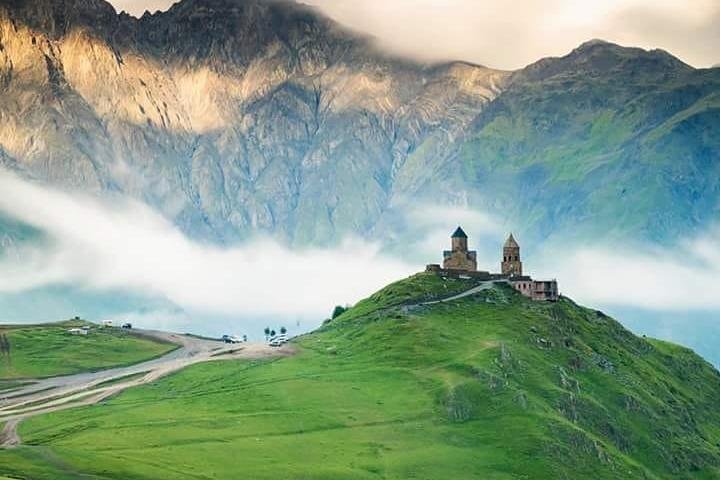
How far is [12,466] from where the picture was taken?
7830 inches

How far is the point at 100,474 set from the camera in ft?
655

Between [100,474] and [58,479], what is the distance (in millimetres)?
8198

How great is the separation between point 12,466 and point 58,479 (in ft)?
34.4

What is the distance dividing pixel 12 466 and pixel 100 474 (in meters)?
14.7

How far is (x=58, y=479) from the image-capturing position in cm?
19375
